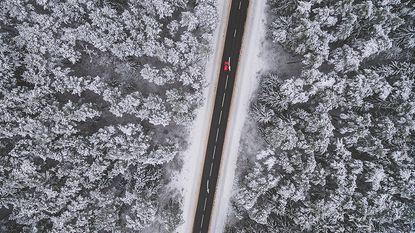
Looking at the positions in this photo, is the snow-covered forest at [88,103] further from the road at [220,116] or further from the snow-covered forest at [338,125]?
the snow-covered forest at [338,125]

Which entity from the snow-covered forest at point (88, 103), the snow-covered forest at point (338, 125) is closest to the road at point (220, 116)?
the snow-covered forest at point (88, 103)

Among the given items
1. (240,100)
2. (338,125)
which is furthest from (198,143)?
(338,125)

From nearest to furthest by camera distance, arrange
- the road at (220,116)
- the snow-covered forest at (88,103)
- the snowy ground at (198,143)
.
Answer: the snow-covered forest at (88,103) → the road at (220,116) → the snowy ground at (198,143)

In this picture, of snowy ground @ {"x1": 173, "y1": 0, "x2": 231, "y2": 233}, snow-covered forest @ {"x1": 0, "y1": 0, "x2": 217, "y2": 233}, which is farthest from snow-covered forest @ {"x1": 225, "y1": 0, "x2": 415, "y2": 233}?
snow-covered forest @ {"x1": 0, "y1": 0, "x2": 217, "y2": 233}

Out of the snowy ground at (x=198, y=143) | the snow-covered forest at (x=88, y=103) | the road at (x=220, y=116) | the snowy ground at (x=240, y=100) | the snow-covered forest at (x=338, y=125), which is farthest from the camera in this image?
the snowy ground at (x=198, y=143)

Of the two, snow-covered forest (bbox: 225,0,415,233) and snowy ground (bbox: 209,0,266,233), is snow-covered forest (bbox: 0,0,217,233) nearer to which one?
snowy ground (bbox: 209,0,266,233)

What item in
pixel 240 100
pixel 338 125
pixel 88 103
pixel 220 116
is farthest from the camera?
pixel 220 116

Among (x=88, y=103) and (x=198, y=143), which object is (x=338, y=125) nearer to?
(x=198, y=143)
